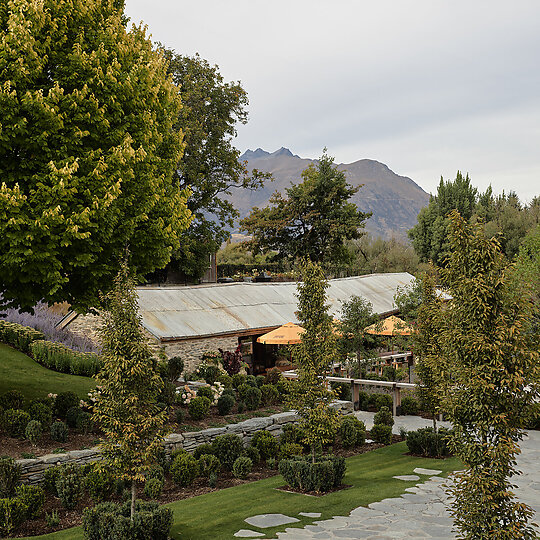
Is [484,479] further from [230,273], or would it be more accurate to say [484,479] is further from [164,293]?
[230,273]

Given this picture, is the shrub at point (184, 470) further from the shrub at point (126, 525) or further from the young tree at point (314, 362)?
the shrub at point (126, 525)

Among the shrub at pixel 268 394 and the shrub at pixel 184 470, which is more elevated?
the shrub at pixel 268 394

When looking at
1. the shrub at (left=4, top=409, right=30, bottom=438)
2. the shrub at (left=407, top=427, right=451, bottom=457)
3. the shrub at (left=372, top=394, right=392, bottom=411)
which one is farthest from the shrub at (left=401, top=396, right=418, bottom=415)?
the shrub at (left=4, top=409, right=30, bottom=438)

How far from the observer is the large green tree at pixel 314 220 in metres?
45.5

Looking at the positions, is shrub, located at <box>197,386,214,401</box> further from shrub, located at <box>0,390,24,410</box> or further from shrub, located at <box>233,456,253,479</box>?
shrub, located at <box>0,390,24,410</box>

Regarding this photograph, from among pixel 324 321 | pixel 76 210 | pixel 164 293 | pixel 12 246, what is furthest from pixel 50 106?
pixel 164 293

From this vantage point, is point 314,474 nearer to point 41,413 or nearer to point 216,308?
point 41,413

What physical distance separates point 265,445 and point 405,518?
5322 mm

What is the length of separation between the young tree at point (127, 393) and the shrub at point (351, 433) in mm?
8086

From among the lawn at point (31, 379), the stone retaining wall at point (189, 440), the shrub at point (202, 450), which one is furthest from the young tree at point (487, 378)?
the lawn at point (31, 379)

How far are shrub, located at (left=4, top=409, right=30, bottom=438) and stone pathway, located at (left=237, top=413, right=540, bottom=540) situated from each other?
6.88 m

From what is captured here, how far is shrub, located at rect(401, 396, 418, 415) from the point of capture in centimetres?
2052

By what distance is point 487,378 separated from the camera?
7.21m

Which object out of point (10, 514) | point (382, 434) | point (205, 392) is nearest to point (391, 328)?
point (382, 434)
